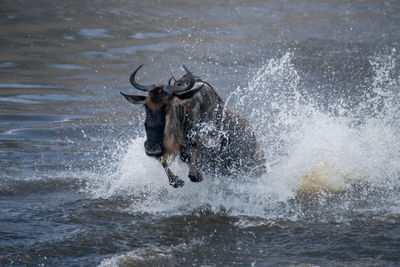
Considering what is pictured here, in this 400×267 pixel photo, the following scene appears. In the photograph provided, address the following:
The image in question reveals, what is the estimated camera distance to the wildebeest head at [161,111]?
21.8ft

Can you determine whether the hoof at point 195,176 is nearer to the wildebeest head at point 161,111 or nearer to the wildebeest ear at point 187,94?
the wildebeest head at point 161,111

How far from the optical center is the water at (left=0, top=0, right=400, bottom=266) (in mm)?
6480

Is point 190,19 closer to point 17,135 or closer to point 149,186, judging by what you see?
point 17,135

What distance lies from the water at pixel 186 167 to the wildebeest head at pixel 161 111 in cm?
98

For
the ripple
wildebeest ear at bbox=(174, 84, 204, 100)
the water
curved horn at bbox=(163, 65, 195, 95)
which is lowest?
the water

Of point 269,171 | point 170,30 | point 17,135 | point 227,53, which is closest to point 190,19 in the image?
point 170,30

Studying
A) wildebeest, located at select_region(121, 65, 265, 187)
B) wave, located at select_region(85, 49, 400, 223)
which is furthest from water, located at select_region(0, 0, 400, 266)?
wildebeest, located at select_region(121, 65, 265, 187)

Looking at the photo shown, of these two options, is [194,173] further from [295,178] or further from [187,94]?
[295,178]

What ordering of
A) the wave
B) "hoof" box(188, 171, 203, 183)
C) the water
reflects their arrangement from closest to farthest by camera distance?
1. the water
2. "hoof" box(188, 171, 203, 183)
3. the wave

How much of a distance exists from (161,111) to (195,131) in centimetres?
95

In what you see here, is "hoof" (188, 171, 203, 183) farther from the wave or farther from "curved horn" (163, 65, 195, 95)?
"curved horn" (163, 65, 195, 95)

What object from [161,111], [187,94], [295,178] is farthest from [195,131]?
[295,178]

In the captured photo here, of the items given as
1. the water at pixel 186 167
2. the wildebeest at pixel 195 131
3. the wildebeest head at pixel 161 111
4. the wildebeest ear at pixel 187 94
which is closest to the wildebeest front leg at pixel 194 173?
the wildebeest at pixel 195 131

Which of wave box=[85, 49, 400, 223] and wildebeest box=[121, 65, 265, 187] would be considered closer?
wildebeest box=[121, 65, 265, 187]
